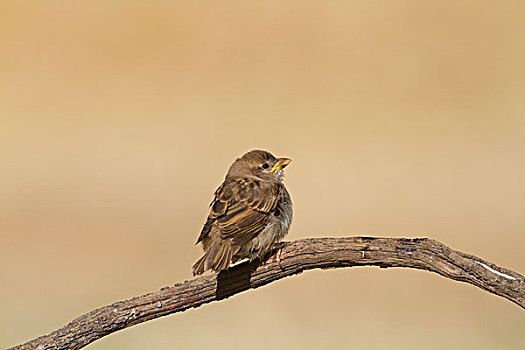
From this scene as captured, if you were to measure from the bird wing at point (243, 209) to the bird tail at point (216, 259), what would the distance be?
2.3 inches

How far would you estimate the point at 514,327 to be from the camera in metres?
7.32

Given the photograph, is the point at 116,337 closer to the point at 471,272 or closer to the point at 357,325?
the point at 357,325

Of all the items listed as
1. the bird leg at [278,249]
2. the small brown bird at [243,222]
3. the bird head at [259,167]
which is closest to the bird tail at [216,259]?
the small brown bird at [243,222]

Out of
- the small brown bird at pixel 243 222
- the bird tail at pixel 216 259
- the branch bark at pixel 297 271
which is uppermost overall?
the small brown bird at pixel 243 222

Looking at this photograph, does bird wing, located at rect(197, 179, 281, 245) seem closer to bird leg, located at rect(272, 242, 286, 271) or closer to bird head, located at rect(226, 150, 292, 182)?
bird leg, located at rect(272, 242, 286, 271)

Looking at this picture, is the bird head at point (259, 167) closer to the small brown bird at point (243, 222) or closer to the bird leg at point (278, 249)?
the small brown bird at point (243, 222)

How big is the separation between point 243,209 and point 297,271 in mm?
588

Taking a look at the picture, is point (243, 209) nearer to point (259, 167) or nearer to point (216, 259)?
point (216, 259)

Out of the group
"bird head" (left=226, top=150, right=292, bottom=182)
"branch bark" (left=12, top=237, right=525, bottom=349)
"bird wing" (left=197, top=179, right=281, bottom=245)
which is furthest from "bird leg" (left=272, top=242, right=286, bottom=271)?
"bird head" (left=226, top=150, right=292, bottom=182)

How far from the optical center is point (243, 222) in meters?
3.93

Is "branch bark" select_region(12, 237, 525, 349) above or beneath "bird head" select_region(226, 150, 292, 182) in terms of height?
beneath

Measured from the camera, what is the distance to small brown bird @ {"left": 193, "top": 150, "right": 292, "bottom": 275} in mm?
3712

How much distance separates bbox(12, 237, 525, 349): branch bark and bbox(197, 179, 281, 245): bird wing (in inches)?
7.5

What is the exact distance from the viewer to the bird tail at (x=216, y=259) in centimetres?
357
